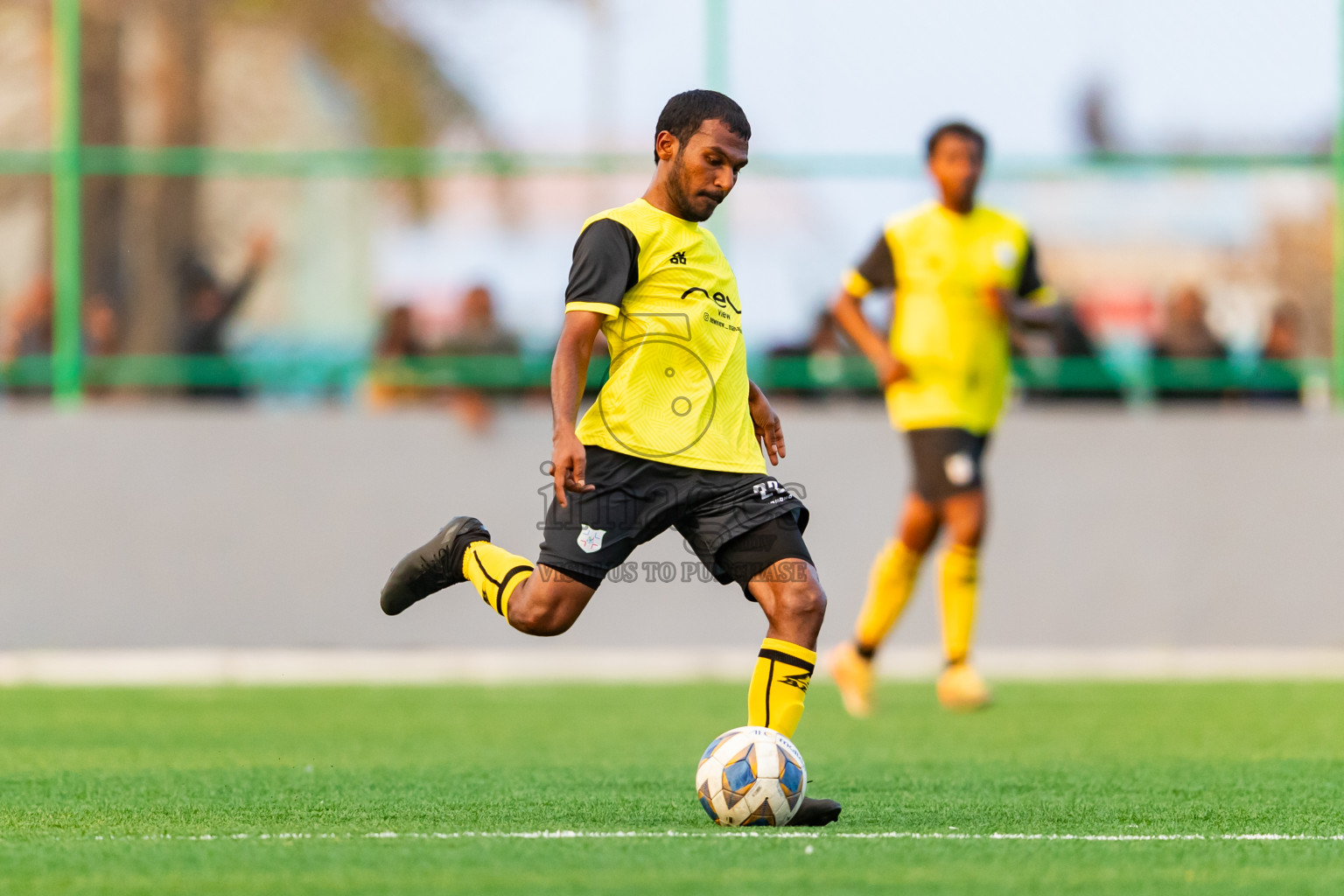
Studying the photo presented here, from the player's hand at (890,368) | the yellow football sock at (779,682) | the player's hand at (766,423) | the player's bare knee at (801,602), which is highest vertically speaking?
the player's hand at (890,368)

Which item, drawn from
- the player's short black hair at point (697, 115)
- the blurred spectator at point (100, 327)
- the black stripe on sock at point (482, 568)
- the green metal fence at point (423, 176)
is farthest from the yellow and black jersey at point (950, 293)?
the blurred spectator at point (100, 327)

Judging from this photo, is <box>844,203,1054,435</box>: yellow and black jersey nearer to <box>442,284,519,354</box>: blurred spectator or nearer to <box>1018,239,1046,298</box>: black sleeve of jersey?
<box>1018,239,1046,298</box>: black sleeve of jersey

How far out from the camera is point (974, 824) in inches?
195

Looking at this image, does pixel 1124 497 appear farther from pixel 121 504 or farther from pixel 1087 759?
pixel 121 504

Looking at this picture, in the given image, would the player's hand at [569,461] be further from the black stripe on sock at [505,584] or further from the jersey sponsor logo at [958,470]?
the jersey sponsor logo at [958,470]

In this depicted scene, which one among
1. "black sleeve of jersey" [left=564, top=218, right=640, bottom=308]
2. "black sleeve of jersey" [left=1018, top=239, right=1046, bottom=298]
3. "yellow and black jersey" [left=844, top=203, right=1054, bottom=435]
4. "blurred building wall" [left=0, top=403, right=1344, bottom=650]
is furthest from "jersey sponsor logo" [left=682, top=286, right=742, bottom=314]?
"blurred building wall" [left=0, top=403, right=1344, bottom=650]

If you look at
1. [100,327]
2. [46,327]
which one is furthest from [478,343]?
[46,327]

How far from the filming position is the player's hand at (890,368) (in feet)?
28.2

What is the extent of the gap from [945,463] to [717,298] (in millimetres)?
3393

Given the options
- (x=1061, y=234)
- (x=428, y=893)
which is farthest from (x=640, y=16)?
(x=428, y=893)

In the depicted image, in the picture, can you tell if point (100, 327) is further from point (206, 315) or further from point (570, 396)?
point (570, 396)

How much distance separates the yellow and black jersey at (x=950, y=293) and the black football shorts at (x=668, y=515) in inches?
143

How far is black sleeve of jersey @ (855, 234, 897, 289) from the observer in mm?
8906

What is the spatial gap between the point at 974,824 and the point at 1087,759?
6.06ft
